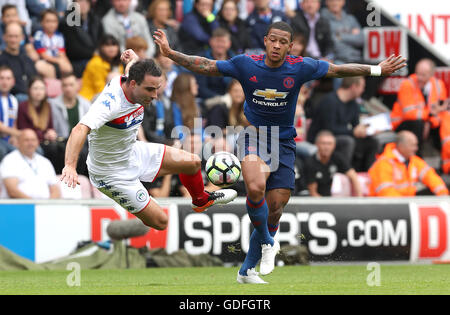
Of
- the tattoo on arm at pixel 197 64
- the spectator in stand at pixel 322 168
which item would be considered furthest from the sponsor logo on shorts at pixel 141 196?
the spectator in stand at pixel 322 168

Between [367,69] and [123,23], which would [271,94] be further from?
[123,23]

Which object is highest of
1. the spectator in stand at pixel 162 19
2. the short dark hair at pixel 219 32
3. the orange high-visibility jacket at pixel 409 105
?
the spectator in stand at pixel 162 19

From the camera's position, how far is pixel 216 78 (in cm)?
1652

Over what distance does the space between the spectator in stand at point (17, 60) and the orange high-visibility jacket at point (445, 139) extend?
7.38m

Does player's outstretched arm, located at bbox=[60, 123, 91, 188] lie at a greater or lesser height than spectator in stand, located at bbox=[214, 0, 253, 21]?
lesser

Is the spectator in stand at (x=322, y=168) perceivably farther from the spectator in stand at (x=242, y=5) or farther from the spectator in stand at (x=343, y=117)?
the spectator in stand at (x=242, y=5)

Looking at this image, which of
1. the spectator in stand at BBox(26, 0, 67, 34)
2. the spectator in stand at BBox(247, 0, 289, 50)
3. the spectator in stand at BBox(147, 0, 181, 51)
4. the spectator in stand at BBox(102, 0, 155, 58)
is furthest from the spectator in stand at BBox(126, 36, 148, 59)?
the spectator in stand at BBox(247, 0, 289, 50)

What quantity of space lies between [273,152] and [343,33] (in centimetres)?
804

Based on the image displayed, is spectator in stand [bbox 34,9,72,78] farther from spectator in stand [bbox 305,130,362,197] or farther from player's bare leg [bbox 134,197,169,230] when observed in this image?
player's bare leg [bbox 134,197,169,230]

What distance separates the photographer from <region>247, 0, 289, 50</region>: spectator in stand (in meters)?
17.4

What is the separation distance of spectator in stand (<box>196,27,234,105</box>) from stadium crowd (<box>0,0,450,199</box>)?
0.06 feet

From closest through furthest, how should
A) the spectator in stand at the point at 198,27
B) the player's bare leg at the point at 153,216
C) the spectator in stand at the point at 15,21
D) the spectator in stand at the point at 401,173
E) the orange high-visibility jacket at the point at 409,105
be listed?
1. the player's bare leg at the point at 153,216
2. the spectator in stand at the point at 15,21
3. the spectator in stand at the point at 401,173
4. the spectator in stand at the point at 198,27
5. the orange high-visibility jacket at the point at 409,105

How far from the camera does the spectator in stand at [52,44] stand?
1577cm

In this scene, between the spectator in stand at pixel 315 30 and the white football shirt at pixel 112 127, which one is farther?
the spectator in stand at pixel 315 30
